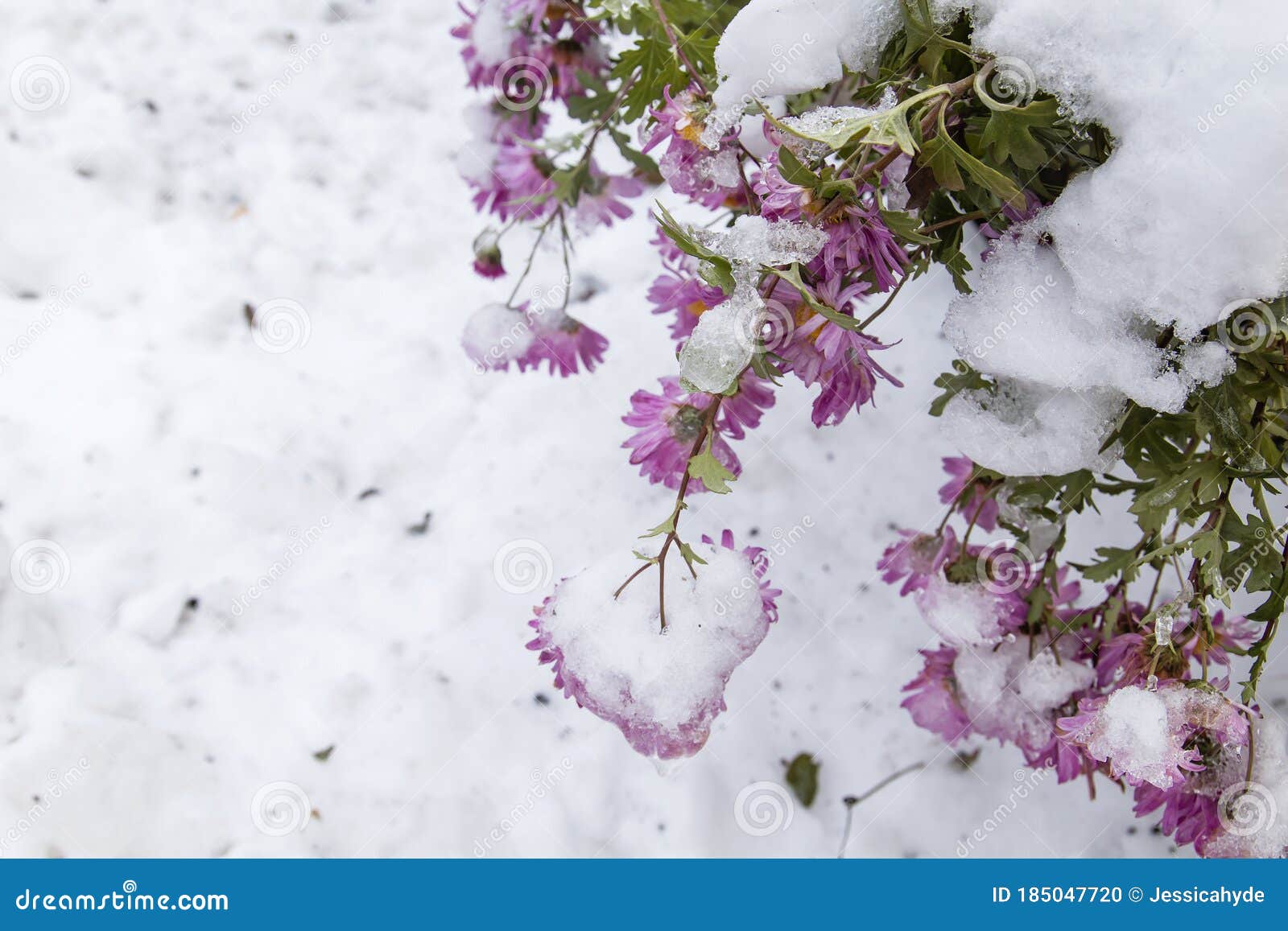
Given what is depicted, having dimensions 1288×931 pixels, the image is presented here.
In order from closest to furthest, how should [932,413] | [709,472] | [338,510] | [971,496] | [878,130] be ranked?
[878,130]
[709,472]
[932,413]
[971,496]
[338,510]

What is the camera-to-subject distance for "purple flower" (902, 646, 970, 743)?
1.25m

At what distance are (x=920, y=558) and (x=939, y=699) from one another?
0.65 feet

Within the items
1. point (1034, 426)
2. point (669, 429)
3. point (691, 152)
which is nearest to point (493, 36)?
point (691, 152)

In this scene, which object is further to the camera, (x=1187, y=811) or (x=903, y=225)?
(x=1187, y=811)

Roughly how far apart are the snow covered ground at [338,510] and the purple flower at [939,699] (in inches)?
13.7

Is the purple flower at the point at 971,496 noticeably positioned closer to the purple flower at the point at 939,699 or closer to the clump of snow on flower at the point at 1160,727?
the purple flower at the point at 939,699

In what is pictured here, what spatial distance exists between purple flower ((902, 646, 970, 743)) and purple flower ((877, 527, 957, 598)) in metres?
0.10

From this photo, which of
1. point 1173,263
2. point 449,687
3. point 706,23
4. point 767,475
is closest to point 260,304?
point 449,687

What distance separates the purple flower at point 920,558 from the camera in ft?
3.91

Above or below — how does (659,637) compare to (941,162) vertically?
below

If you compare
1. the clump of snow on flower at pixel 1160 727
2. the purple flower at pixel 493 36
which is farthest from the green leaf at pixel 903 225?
the purple flower at pixel 493 36

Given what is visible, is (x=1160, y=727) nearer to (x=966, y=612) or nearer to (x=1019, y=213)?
(x=966, y=612)

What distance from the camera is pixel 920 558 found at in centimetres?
123

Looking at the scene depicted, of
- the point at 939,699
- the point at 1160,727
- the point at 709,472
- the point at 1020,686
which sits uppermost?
the point at 709,472
